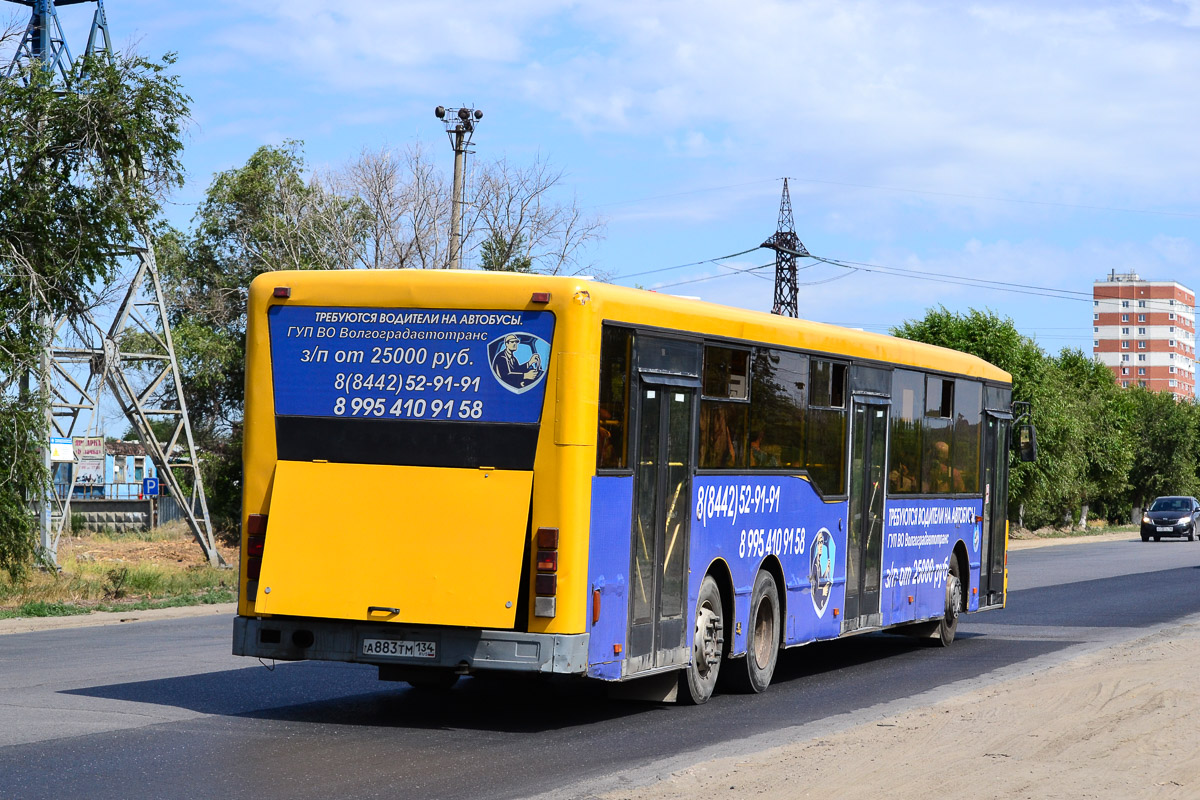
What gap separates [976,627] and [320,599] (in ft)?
40.4

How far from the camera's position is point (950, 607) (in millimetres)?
17734

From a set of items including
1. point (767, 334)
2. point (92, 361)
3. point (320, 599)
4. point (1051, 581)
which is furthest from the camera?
point (1051, 581)

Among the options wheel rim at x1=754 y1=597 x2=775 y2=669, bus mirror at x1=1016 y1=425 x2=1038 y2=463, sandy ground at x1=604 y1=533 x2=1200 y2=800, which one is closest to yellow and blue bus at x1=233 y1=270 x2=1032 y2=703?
wheel rim at x1=754 y1=597 x2=775 y2=669

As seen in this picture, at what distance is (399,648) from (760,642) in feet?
12.5

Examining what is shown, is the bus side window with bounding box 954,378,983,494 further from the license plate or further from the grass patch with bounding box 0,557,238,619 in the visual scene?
the grass patch with bounding box 0,557,238,619

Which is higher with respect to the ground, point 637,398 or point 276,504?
point 637,398

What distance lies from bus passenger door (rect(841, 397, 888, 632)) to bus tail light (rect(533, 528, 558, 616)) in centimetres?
523

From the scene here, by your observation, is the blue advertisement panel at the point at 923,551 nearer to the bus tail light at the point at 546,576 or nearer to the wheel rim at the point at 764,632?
the wheel rim at the point at 764,632

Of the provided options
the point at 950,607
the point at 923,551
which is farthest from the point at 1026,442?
the point at 923,551

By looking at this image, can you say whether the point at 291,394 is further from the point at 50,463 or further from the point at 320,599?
the point at 50,463

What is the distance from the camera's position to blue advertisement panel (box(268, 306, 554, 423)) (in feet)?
33.9

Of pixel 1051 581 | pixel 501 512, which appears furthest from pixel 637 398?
pixel 1051 581

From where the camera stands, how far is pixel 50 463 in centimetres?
2395

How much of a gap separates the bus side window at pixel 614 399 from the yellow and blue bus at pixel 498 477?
19 mm
